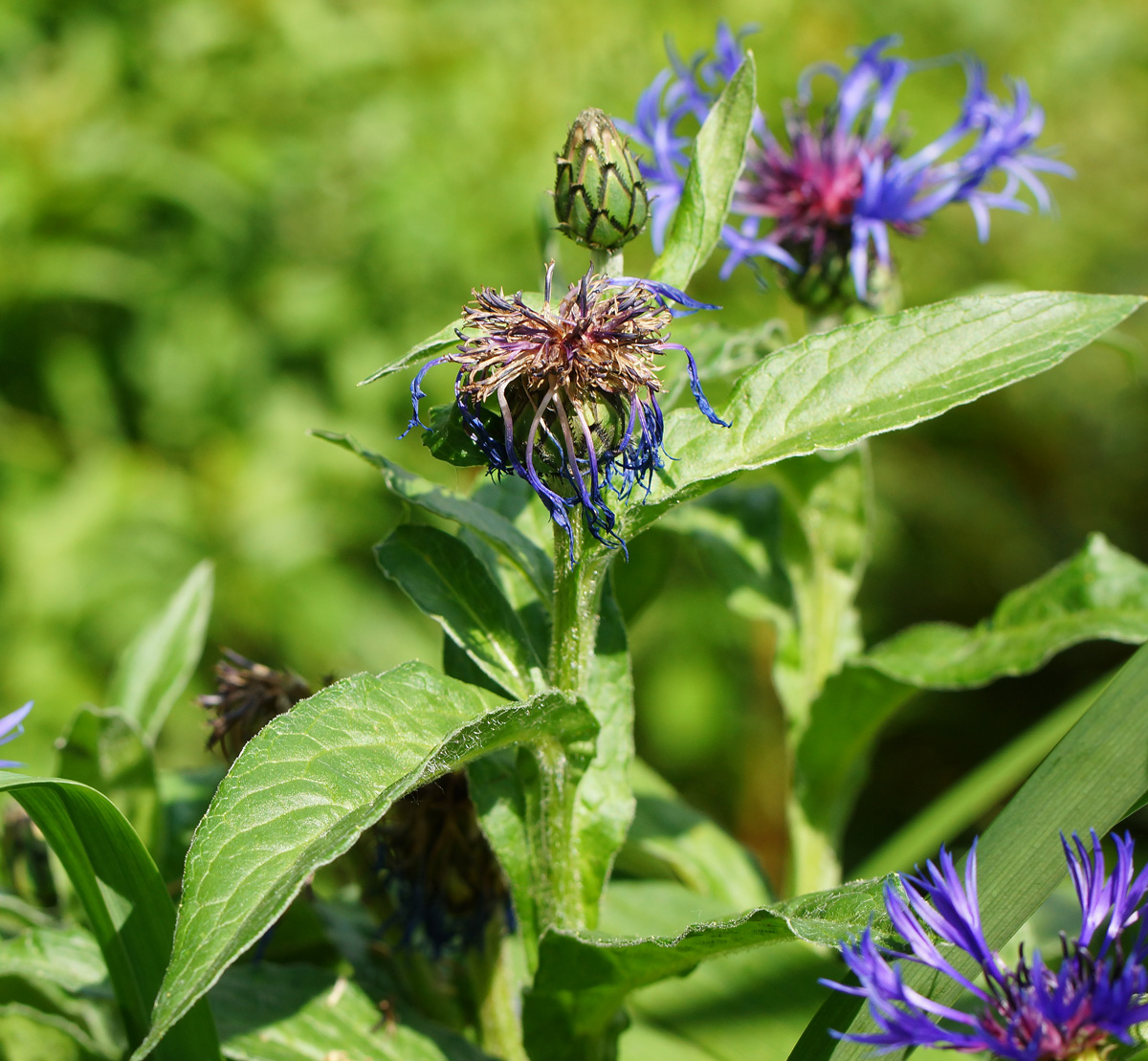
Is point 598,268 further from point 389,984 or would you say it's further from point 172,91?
point 172,91

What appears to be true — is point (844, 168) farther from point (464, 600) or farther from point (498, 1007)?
point (498, 1007)

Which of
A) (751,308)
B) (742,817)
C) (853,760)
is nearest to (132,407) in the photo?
(751,308)

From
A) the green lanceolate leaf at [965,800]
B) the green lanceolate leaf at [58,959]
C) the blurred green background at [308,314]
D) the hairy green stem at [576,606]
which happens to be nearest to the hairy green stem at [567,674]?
the hairy green stem at [576,606]

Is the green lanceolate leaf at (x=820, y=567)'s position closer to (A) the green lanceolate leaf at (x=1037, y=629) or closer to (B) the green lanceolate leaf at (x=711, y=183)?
(A) the green lanceolate leaf at (x=1037, y=629)

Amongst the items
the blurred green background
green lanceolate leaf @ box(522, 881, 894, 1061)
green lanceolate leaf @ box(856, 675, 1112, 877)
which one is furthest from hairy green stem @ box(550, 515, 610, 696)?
the blurred green background

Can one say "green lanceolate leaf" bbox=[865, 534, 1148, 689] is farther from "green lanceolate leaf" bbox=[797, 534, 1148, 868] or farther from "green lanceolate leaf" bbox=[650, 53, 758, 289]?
"green lanceolate leaf" bbox=[650, 53, 758, 289]

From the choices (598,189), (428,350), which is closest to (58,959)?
(428,350)
